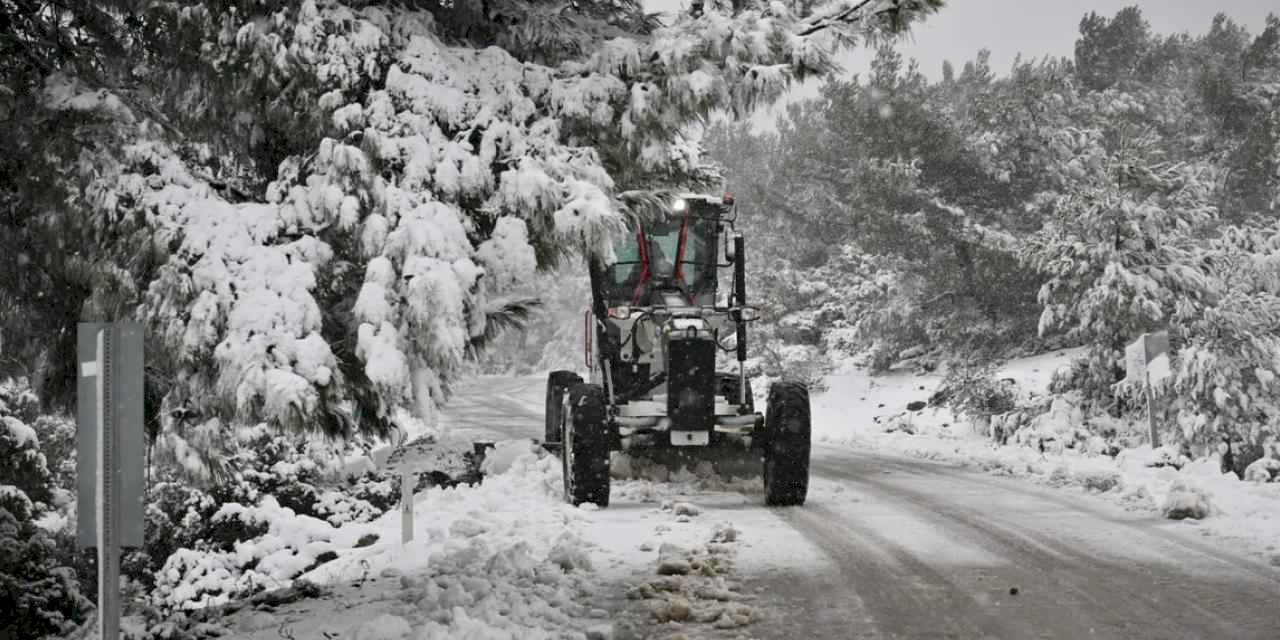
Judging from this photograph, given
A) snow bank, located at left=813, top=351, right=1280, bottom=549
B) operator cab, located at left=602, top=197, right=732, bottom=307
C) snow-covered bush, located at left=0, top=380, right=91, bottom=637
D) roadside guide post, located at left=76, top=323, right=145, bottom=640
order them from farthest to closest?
operator cab, located at left=602, top=197, right=732, bottom=307 → snow bank, located at left=813, top=351, right=1280, bottom=549 → snow-covered bush, located at left=0, top=380, right=91, bottom=637 → roadside guide post, located at left=76, top=323, right=145, bottom=640

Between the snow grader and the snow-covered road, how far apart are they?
471 mm

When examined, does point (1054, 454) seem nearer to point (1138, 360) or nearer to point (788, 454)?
point (1138, 360)

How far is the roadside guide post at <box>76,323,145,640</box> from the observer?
3660 mm

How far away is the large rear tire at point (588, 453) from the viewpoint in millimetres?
8898

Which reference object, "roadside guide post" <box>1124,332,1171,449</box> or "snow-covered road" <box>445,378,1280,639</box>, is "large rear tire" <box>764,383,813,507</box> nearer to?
"snow-covered road" <box>445,378,1280,639</box>

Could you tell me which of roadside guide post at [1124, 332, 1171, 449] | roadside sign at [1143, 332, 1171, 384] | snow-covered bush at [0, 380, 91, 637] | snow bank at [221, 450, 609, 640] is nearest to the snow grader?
snow bank at [221, 450, 609, 640]

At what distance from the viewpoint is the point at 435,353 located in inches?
200

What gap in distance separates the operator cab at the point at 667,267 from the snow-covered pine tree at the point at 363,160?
4216 mm

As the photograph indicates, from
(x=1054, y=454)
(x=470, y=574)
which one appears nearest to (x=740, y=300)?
(x=470, y=574)

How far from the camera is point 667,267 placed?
35.5ft

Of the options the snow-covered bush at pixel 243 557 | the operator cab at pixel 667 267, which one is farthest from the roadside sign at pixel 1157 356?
the snow-covered bush at pixel 243 557

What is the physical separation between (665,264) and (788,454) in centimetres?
278

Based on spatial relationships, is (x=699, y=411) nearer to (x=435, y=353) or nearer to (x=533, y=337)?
(x=435, y=353)

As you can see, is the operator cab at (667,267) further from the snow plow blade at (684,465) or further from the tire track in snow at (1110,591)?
the tire track in snow at (1110,591)
